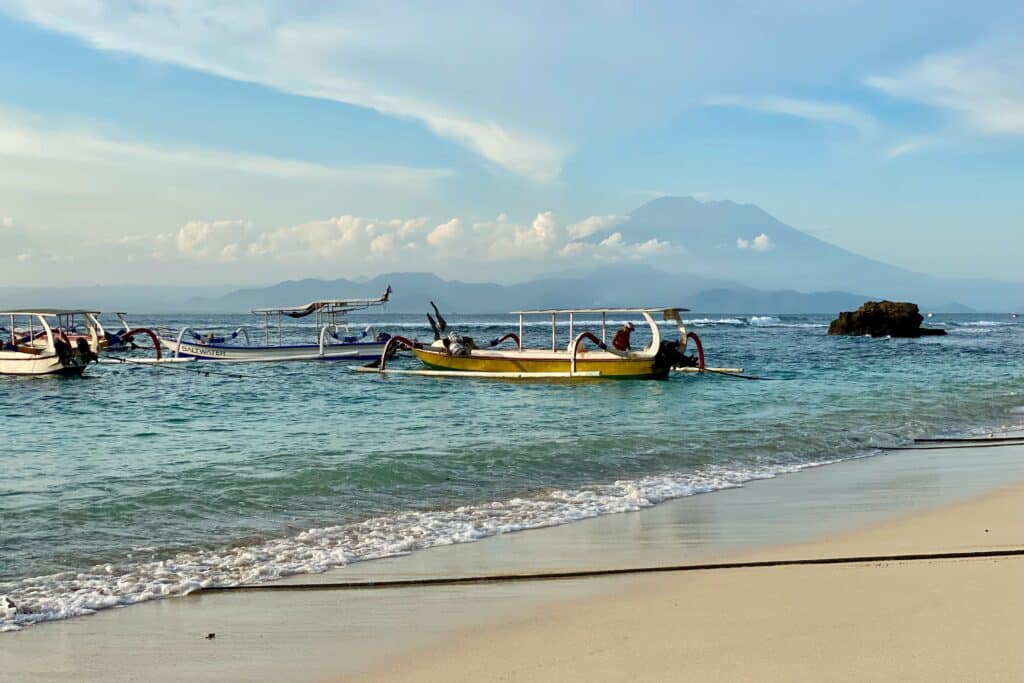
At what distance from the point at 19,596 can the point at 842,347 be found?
4842cm

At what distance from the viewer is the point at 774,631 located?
448 centimetres

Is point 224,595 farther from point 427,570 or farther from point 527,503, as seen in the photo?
point 527,503

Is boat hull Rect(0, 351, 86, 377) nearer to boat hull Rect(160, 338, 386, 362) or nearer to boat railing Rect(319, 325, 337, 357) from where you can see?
Result: boat hull Rect(160, 338, 386, 362)

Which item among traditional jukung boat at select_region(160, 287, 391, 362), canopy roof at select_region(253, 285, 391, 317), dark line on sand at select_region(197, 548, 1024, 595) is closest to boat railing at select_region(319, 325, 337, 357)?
traditional jukung boat at select_region(160, 287, 391, 362)

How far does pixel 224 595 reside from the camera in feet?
18.7

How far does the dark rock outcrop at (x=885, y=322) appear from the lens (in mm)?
62156

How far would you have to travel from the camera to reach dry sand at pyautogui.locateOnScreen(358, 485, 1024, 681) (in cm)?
397

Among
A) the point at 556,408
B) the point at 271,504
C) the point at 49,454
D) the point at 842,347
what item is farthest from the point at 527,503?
the point at 842,347

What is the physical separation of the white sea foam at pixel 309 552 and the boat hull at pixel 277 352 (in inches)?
1017

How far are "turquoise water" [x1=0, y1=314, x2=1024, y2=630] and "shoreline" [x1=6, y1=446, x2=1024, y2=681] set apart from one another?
0.49 metres

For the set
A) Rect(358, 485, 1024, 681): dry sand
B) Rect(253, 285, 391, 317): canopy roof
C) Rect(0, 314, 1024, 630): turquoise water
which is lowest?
Rect(0, 314, 1024, 630): turquoise water

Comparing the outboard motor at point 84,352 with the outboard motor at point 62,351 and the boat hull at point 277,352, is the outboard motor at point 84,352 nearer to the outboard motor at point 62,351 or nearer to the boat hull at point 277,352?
the outboard motor at point 62,351

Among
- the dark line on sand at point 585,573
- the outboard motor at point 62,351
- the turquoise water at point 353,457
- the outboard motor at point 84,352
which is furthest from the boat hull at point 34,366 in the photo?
Result: the dark line on sand at point 585,573

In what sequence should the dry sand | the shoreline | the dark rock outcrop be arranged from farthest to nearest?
the dark rock outcrop, the shoreline, the dry sand
